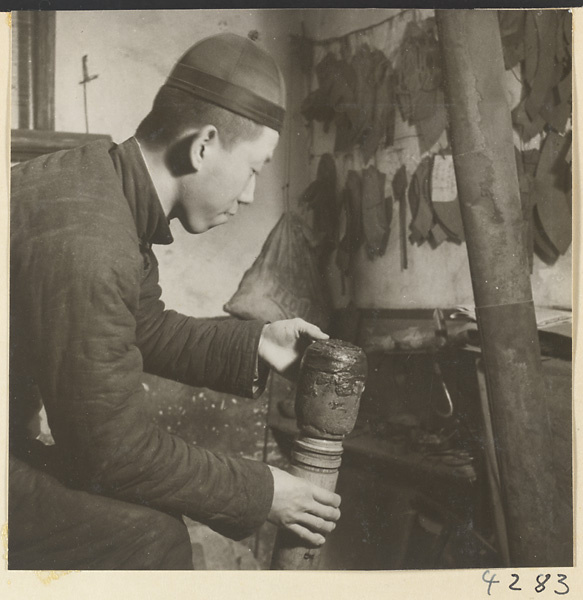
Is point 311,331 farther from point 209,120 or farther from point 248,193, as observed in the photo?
point 209,120

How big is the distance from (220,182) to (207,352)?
1.18ft

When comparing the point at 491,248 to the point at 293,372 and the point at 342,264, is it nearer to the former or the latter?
the point at 342,264

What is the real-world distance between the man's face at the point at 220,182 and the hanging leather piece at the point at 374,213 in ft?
0.86

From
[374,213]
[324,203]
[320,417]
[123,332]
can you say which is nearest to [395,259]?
[374,213]

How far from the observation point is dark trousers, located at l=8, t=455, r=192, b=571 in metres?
1.22

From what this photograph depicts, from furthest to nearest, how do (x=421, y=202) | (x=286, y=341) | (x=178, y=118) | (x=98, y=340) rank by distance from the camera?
(x=421, y=202) < (x=286, y=341) < (x=178, y=118) < (x=98, y=340)

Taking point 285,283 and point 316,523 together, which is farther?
point 285,283

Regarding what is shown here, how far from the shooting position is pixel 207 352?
54.4 inches

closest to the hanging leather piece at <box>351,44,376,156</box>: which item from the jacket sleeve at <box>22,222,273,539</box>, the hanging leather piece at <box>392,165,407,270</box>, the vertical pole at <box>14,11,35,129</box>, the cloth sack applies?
the hanging leather piece at <box>392,165,407,270</box>

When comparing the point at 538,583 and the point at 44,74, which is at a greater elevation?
the point at 44,74

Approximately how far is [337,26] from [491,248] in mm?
567

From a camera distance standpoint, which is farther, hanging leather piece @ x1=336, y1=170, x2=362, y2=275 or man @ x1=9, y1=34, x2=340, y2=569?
hanging leather piece @ x1=336, y1=170, x2=362, y2=275

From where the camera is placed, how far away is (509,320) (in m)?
1.33

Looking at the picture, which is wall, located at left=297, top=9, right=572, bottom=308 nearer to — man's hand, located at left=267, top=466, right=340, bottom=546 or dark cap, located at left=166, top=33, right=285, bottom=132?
dark cap, located at left=166, top=33, right=285, bottom=132
